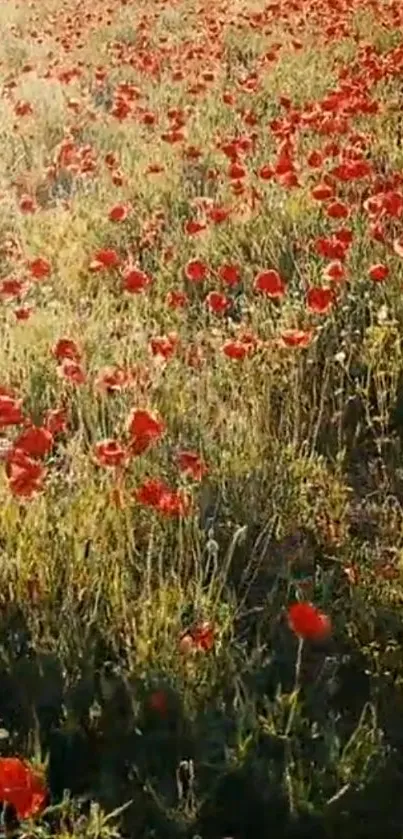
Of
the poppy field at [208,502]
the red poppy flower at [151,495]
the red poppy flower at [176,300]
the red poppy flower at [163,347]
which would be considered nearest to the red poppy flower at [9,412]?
the poppy field at [208,502]

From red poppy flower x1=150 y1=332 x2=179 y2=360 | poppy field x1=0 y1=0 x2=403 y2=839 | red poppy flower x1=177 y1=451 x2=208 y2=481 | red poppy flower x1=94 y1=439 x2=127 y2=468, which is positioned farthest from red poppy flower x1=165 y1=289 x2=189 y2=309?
red poppy flower x1=94 y1=439 x2=127 y2=468

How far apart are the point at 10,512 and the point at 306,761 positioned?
0.90m

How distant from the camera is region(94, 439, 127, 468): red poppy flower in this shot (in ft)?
8.39

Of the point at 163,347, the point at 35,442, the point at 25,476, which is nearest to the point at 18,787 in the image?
the point at 25,476

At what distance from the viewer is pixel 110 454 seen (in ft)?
8.38

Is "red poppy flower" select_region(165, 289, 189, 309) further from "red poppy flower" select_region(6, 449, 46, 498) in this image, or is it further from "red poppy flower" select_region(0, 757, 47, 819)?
"red poppy flower" select_region(0, 757, 47, 819)

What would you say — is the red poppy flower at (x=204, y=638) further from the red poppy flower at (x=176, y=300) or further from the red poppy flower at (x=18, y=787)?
the red poppy flower at (x=176, y=300)

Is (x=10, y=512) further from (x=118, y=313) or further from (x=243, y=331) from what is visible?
(x=118, y=313)

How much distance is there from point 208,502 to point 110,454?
Answer: 463 millimetres

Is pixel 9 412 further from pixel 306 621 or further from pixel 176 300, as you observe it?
pixel 176 300

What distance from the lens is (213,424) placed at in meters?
3.21

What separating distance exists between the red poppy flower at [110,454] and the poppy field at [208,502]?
0.03 ft

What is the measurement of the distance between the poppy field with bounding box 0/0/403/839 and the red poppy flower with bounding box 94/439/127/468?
0.01 metres

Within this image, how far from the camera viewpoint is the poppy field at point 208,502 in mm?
2215
